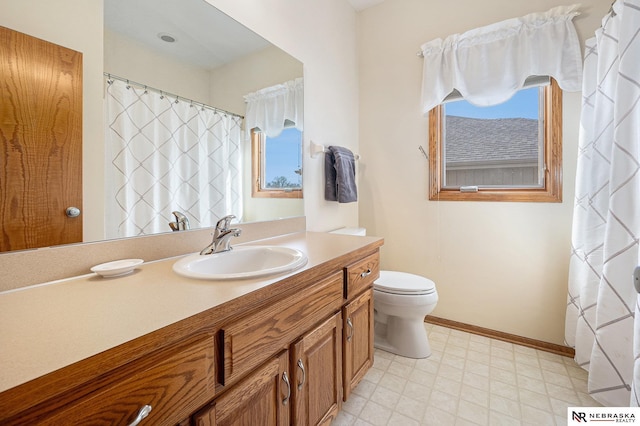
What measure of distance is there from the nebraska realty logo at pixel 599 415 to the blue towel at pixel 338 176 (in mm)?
1598

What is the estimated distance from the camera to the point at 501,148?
6.76 ft

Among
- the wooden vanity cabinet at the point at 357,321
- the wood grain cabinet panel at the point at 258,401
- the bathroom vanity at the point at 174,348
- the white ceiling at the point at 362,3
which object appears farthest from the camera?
the white ceiling at the point at 362,3

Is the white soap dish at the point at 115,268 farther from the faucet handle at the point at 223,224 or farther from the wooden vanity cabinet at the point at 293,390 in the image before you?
the wooden vanity cabinet at the point at 293,390

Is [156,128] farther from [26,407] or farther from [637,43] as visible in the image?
[637,43]

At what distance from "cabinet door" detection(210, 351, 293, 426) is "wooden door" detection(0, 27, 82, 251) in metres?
0.68

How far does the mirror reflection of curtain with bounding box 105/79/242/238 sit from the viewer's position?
3.27 ft

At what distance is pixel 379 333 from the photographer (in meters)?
2.08

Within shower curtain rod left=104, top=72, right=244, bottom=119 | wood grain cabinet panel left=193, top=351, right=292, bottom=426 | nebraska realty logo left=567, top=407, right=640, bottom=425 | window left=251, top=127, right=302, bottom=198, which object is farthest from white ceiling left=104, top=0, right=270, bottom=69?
nebraska realty logo left=567, top=407, right=640, bottom=425

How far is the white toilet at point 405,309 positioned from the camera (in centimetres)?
173

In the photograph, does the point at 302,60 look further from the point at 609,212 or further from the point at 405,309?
the point at 609,212

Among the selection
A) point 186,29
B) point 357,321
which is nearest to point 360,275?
point 357,321

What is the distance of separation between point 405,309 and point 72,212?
167 cm

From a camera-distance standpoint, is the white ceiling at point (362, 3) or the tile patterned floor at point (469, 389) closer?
the tile patterned floor at point (469, 389)

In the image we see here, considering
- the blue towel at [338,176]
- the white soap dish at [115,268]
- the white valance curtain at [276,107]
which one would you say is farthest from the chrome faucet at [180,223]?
the blue towel at [338,176]
